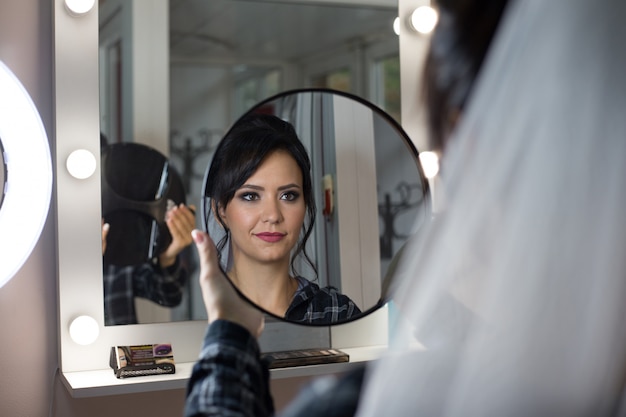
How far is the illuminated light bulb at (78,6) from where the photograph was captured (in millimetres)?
993

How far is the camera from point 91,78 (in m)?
1.00

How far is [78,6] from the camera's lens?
0.99 meters

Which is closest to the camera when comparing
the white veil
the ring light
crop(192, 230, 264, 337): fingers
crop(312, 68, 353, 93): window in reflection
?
the white veil

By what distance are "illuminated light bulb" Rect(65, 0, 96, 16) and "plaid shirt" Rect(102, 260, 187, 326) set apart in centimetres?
33

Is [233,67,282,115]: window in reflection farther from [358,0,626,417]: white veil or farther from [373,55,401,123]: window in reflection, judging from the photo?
[358,0,626,417]: white veil

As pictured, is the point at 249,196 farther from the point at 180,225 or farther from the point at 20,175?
the point at 20,175

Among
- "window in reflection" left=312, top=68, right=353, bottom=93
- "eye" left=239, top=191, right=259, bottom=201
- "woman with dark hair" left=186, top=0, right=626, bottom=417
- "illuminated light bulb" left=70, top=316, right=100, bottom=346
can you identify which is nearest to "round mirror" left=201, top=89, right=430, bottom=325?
"eye" left=239, top=191, right=259, bottom=201

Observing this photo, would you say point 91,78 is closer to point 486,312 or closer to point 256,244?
point 256,244

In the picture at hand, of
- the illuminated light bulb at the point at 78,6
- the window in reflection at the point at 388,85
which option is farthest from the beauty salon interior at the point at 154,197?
the window in reflection at the point at 388,85

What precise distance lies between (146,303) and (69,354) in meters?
0.12

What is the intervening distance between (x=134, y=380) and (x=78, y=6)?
1.59ft

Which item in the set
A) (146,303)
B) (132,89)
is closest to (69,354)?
(146,303)

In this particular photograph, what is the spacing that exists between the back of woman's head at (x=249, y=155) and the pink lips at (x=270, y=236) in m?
0.03

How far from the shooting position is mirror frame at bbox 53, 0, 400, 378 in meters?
0.99
